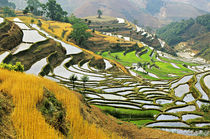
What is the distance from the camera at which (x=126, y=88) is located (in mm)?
35031

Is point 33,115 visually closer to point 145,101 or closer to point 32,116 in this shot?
point 32,116

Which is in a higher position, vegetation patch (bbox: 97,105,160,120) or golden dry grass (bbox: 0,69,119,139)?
golden dry grass (bbox: 0,69,119,139)

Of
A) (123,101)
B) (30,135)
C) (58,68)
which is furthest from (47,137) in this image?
(58,68)

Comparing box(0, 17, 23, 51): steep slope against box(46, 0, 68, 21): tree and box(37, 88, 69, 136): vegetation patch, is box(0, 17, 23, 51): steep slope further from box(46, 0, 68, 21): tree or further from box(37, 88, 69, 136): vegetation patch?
box(46, 0, 68, 21): tree

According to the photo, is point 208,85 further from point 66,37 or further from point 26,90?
point 66,37

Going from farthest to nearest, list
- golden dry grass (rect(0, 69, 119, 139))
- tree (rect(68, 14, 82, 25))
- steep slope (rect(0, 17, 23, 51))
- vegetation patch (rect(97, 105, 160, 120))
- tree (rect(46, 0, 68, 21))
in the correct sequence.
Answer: tree (rect(46, 0, 68, 21)) < tree (rect(68, 14, 82, 25)) < steep slope (rect(0, 17, 23, 51)) < vegetation patch (rect(97, 105, 160, 120)) < golden dry grass (rect(0, 69, 119, 139))

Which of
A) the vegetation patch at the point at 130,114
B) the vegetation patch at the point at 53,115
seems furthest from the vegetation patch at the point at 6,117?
the vegetation patch at the point at 130,114

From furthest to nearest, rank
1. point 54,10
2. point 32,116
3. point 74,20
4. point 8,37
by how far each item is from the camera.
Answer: point 54,10, point 74,20, point 8,37, point 32,116

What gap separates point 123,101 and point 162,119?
7521mm

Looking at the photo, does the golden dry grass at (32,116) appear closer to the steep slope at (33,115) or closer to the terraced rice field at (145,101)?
the steep slope at (33,115)

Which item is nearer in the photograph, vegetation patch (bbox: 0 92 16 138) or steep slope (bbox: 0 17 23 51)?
vegetation patch (bbox: 0 92 16 138)

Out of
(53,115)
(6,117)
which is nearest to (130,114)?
(53,115)

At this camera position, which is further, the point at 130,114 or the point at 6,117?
the point at 130,114

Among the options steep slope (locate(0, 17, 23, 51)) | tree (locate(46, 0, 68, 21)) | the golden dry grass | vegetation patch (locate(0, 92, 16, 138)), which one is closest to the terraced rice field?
steep slope (locate(0, 17, 23, 51))
